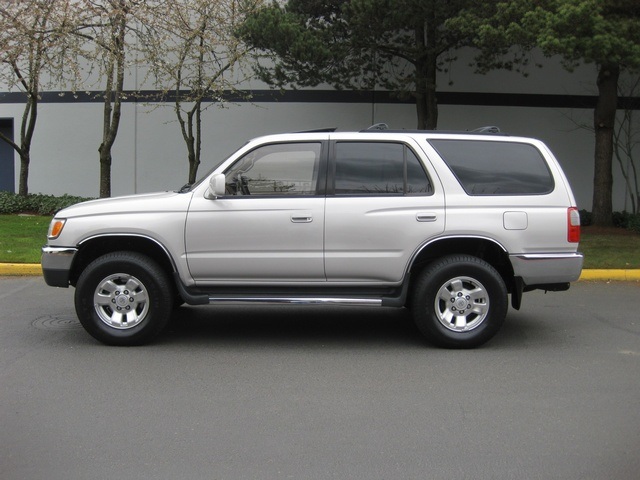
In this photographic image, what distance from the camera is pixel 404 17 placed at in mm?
13039

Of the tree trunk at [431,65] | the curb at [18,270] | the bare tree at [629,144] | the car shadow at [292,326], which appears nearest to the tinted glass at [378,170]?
the car shadow at [292,326]

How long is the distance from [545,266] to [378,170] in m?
1.78

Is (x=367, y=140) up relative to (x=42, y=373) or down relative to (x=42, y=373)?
up

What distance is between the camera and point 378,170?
6773 millimetres

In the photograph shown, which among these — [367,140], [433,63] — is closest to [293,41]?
[433,63]

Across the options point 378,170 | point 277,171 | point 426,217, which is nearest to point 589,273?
point 426,217

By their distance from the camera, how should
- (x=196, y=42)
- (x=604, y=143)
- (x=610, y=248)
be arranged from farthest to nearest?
(x=196, y=42) < (x=604, y=143) < (x=610, y=248)

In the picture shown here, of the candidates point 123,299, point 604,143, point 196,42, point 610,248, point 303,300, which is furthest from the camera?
point 196,42

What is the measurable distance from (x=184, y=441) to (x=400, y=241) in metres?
2.89

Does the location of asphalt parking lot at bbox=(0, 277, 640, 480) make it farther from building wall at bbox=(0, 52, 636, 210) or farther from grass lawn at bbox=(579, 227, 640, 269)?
building wall at bbox=(0, 52, 636, 210)

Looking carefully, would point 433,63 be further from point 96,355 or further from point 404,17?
point 96,355

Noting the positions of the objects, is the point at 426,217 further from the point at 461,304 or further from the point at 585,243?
the point at 585,243

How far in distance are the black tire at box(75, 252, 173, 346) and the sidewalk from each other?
449 centimetres

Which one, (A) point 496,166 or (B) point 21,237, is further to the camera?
(B) point 21,237
